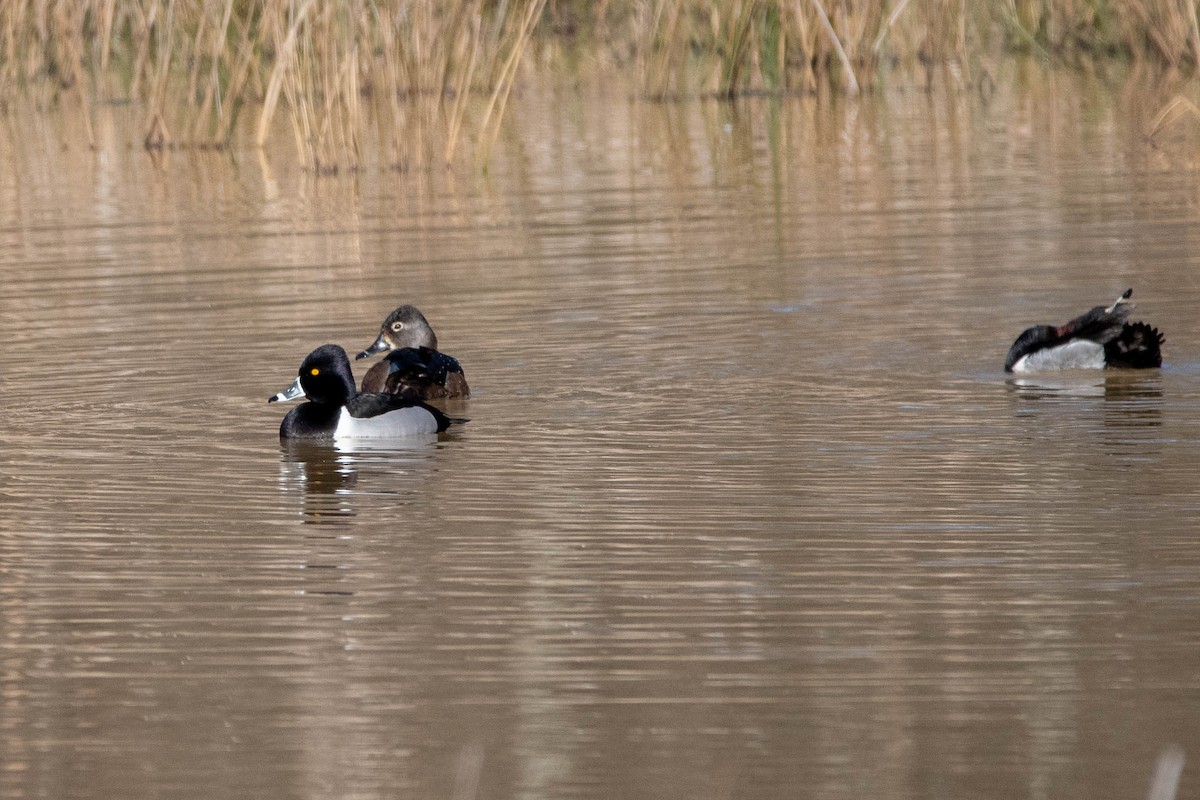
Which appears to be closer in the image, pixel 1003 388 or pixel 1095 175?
pixel 1003 388

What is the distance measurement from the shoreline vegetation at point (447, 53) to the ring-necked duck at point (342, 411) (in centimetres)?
684

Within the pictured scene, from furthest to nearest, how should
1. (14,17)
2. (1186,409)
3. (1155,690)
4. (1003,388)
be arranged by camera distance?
(14,17)
(1003,388)
(1186,409)
(1155,690)

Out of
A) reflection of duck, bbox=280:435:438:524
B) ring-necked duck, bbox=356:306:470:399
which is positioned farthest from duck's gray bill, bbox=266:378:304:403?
ring-necked duck, bbox=356:306:470:399

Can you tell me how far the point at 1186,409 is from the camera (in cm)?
901

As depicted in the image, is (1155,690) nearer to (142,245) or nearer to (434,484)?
(434,484)

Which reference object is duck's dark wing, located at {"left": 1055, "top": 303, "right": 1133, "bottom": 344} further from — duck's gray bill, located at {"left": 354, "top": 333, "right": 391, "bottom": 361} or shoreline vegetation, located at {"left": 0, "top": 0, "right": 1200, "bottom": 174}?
shoreline vegetation, located at {"left": 0, "top": 0, "right": 1200, "bottom": 174}

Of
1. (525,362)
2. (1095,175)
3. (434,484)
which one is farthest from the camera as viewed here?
(1095,175)

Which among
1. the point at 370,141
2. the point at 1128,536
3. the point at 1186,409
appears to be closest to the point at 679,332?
the point at 1186,409

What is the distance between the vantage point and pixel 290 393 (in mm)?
9633

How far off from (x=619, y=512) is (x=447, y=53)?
11.5 meters

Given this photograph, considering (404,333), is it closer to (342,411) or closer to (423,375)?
(423,375)

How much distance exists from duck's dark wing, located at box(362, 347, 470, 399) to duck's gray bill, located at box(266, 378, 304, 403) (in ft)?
1.90

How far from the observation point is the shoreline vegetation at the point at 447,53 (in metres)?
17.6

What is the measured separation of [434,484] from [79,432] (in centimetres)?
198
